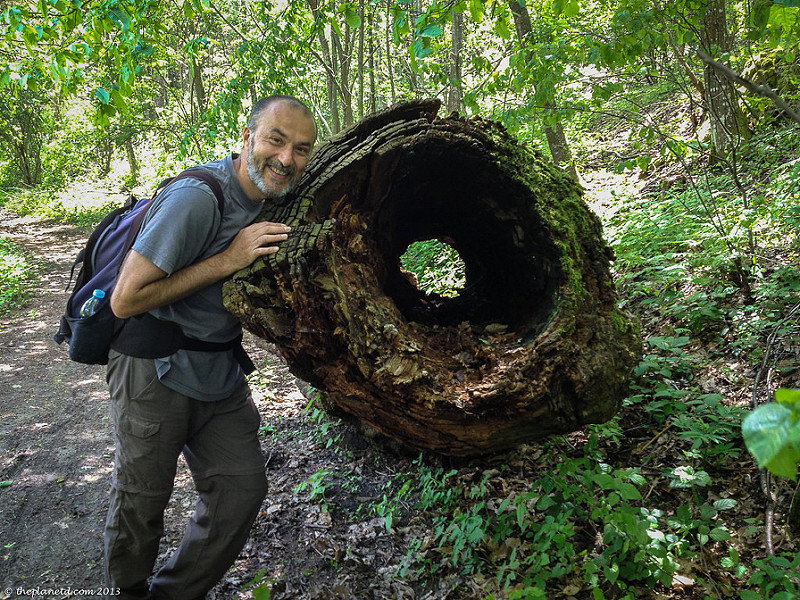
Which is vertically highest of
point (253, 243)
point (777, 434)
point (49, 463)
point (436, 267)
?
point (253, 243)

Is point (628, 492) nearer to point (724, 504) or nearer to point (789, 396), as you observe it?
point (724, 504)

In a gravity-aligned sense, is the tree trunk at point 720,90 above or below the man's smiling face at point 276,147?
above

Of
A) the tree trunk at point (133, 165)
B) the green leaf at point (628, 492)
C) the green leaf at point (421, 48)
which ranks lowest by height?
the green leaf at point (628, 492)

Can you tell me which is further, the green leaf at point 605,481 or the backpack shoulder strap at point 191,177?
the backpack shoulder strap at point 191,177

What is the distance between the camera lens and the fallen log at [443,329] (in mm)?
2527

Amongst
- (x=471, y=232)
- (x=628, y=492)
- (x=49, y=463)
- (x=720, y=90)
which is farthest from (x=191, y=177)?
(x=720, y=90)

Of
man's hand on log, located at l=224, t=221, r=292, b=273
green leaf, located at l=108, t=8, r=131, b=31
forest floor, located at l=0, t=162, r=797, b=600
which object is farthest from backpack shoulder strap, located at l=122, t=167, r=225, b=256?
forest floor, located at l=0, t=162, r=797, b=600

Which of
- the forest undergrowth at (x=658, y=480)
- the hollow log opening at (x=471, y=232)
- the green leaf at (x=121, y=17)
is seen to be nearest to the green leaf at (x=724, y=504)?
the forest undergrowth at (x=658, y=480)

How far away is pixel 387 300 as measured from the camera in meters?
2.82

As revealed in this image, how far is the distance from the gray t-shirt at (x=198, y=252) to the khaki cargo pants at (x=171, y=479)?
126 millimetres

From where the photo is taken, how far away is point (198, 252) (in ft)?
8.33

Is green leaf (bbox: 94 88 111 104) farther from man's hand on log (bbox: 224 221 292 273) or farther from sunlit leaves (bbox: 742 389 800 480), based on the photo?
sunlit leaves (bbox: 742 389 800 480)

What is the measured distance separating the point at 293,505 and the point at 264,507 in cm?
24

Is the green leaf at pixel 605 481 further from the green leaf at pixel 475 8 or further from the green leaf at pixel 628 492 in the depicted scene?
the green leaf at pixel 475 8
